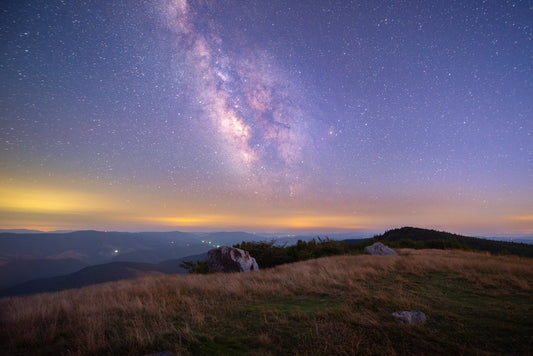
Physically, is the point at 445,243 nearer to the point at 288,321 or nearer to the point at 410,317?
the point at 410,317

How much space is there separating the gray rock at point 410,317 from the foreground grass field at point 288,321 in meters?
0.15

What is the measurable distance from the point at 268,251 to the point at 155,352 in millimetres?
17207

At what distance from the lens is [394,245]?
34.6 metres

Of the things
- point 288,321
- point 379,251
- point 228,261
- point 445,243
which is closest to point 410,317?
point 288,321

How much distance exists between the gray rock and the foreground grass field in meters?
0.15

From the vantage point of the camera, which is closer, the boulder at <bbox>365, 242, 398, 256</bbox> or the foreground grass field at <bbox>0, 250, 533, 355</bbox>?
the foreground grass field at <bbox>0, 250, 533, 355</bbox>

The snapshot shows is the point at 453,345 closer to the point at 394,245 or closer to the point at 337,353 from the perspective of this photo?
the point at 337,353

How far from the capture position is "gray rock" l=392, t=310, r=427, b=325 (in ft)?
17.9

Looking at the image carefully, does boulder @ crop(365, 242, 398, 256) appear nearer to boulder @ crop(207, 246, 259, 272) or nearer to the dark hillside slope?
the dark hillside slope

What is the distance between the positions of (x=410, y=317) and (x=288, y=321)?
288cm

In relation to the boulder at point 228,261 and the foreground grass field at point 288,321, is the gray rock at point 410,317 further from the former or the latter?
the boulder at point 228,261

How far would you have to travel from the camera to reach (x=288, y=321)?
579cm

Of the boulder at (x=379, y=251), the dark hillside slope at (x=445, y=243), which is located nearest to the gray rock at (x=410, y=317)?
the boulder at (x=379, y=251)

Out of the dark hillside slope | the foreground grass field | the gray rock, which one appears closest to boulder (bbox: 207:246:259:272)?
the foreground grass field
